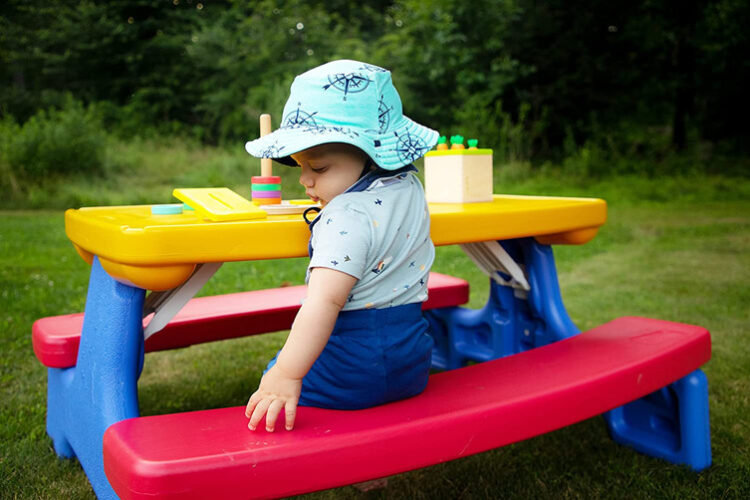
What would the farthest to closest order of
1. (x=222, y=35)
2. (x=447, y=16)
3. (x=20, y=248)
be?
(x=222, y=35), (x=447, y=16), (x=20, y=248)

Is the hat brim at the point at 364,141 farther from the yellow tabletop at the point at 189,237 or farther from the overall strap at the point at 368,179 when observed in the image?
the yellow tabletop at the point at 189,237

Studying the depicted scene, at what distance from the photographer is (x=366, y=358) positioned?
4.84 feet

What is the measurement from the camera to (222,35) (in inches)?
558

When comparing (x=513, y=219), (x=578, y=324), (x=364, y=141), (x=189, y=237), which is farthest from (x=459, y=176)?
(x=578, y=324)

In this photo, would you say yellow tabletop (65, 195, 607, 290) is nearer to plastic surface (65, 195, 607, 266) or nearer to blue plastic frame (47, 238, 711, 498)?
plastic surface (65, 195, 607, 266)

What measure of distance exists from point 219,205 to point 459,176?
3.21 ft

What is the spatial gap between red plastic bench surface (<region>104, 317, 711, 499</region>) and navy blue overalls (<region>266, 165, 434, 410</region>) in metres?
0.04

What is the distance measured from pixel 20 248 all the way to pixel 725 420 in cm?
541

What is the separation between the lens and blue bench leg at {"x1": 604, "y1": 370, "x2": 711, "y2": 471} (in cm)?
212

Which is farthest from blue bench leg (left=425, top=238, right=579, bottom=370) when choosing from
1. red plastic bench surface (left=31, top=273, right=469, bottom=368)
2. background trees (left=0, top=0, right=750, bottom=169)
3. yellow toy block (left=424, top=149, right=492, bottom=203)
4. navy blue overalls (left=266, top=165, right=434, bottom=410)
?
background trees (left=0, top=0, right=750, bottom=169)

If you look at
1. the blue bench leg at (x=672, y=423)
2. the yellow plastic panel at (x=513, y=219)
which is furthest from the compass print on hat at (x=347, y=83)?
the blue bench leg at (x=672, y=423)

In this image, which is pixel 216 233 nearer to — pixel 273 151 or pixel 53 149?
pixel 273 151

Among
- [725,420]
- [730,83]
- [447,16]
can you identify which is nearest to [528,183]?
[447,16]

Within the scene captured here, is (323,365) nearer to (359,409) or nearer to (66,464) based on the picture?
(359,409)
